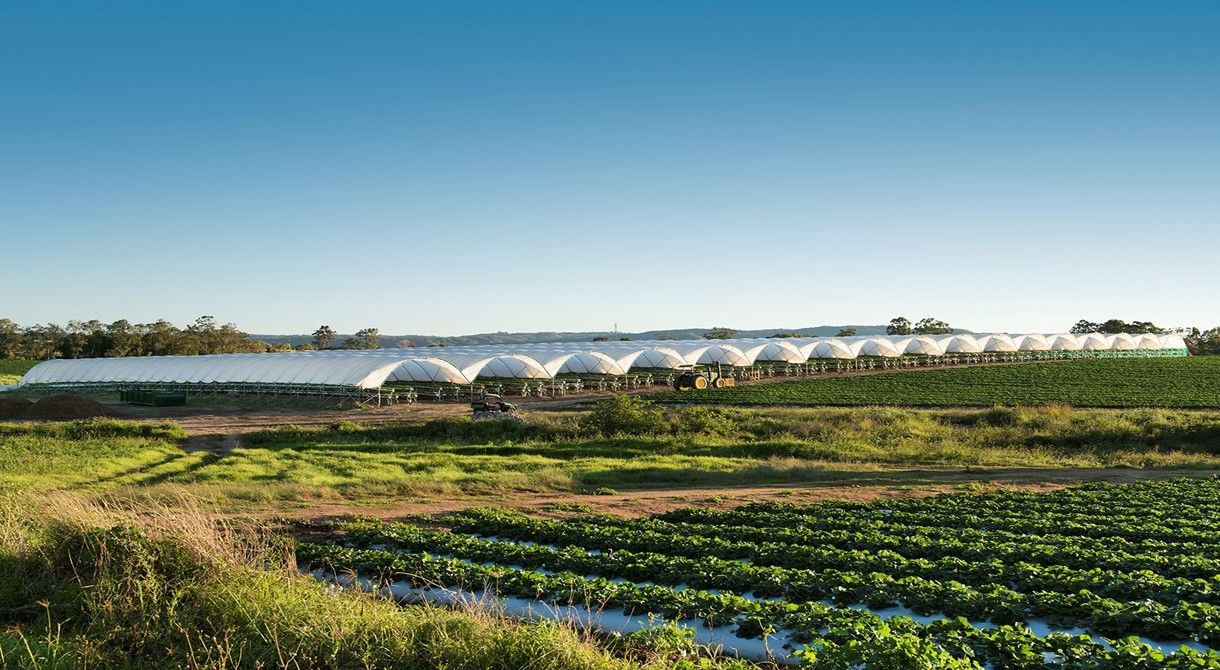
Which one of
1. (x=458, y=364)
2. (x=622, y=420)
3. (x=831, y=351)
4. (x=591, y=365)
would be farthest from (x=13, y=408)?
(x=831, y=351)

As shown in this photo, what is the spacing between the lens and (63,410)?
43.8 metres

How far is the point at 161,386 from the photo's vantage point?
196ft

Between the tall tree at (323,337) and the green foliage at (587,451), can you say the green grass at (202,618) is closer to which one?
the green foliage at (587,451)

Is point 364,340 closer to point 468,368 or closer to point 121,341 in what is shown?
point 121,341

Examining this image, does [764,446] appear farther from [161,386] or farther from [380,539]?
[161,386]

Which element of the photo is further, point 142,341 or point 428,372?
point 142,341

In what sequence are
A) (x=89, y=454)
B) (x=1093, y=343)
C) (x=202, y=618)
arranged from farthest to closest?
(x=1093, y=343) < (x=89, y=454) < (x=202, y=618)

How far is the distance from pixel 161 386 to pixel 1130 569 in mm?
61210

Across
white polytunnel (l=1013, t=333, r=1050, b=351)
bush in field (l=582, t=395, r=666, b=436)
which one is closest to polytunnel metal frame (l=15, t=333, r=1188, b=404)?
white polytunnel (l=1013, t=333, r=1050, b=351)

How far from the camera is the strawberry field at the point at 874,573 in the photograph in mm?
9023

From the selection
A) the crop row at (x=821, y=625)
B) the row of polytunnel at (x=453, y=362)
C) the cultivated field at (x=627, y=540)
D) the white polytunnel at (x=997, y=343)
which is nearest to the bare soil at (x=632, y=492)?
the cultivated field at (x=627, y=540)

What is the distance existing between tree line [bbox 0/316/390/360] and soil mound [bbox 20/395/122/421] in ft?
135

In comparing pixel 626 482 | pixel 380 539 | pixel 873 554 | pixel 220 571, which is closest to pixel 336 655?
pixel 220 571

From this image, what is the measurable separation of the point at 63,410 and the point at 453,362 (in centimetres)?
2417
